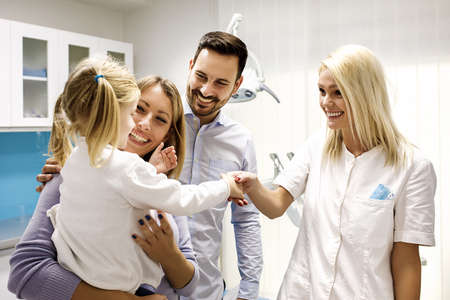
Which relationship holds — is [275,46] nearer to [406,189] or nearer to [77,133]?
[406,189]

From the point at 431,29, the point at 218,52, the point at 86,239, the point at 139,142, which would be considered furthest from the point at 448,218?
the point at 86,239

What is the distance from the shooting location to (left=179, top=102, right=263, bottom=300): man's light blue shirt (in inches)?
55.9

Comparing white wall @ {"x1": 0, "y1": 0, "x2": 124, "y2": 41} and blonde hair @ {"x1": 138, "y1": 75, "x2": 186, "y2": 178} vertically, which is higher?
white wall @ {"x1": 0, "y1": 0, "x2": 124, "y2": 41}

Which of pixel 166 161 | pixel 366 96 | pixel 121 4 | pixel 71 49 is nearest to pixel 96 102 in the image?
pixel 166 161

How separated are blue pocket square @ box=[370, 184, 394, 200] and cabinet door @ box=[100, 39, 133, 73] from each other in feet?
8.99

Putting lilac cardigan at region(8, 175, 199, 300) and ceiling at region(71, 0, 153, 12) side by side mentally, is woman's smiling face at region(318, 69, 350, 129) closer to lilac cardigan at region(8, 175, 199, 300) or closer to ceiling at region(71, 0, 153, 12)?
lilac cardigan at region(8, 175, 199, 300)

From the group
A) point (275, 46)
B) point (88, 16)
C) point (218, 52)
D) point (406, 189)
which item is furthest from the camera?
point (88, 16)

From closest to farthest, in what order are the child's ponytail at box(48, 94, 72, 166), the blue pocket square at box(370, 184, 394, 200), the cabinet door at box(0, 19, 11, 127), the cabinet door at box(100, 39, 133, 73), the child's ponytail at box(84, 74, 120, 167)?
the child's ponytail at box(84, 74, 120, 167) → the child's ponytail at box(48, 94, 72, 166) → the blue pocket square at box(370, 184, 394, 200) → the cabinet door at box(0, 19, 11, 127) → the cabinet door at box(100, 39, 133, 73)

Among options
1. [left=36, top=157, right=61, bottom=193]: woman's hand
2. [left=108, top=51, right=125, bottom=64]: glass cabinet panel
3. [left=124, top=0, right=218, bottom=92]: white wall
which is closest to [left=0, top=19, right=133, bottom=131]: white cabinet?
[left=108, top=51, right=125, bottom=64]: glass cabinet panel

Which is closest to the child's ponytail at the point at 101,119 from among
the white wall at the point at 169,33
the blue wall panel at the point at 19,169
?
the white wall at the point at 169,33

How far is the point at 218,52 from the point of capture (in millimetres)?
1395

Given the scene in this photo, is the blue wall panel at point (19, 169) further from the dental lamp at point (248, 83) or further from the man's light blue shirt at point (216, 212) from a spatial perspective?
the man's light blue shirt at point (216, 212)

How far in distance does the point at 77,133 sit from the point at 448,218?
2.13 meters

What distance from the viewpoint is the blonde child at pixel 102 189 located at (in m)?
0.91
